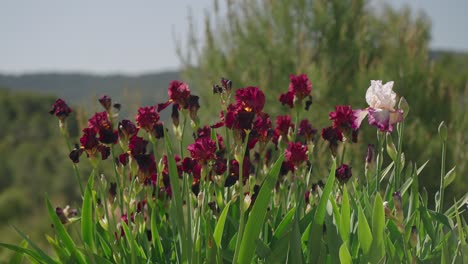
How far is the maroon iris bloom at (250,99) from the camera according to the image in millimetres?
1484

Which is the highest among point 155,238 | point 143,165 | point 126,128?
point 126,128

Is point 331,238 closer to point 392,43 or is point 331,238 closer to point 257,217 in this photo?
point 257,217

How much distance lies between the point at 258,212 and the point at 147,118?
426 millimetres

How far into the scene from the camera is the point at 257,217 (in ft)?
4.70

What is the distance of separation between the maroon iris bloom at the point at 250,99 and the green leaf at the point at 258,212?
0.50 feet

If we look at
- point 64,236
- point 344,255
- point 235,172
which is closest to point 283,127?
point 235,172

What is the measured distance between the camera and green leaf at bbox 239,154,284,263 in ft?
4.67

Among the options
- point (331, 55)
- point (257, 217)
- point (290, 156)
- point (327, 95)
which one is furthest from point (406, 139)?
point (257, 217)

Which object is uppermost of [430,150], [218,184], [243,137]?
[243,137]

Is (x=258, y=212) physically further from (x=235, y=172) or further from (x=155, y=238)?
(x=155, y=238)

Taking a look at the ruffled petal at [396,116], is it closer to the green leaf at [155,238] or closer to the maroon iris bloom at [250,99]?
the maroon iris bloom at [250,99]

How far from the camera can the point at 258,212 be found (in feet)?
4.68

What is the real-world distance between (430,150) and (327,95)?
1040mm

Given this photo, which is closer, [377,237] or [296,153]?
[377,237]
